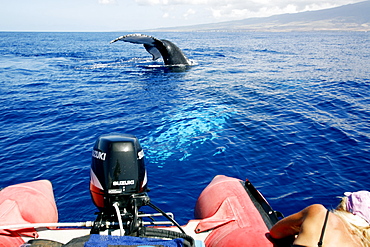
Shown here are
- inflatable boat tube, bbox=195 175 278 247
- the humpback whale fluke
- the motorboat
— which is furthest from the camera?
the humpback whale fluke

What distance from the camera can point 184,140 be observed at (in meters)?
9.49

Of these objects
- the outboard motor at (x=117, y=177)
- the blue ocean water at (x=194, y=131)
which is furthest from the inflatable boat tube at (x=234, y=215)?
the blue ocean water at (x=194, y=131)

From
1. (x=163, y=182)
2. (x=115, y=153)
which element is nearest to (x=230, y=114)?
(x=163, y=182)

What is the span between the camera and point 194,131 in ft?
33.4

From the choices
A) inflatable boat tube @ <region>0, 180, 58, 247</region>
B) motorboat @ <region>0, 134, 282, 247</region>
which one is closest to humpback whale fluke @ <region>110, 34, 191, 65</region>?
inflatable boat tube @ <region>0, 180, 58, 247</region>

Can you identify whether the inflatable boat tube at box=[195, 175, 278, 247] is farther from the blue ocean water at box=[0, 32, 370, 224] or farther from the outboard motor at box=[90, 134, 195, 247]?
the blue ocean water at box=[0, 32, 370, 224]

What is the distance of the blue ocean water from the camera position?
7.21 m

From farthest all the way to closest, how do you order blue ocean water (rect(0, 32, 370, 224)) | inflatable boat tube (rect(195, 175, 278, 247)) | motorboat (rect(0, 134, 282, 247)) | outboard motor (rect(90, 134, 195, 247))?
blue ocean water (rect(0, 32, 370, 224)) → outboard motor (rect(90, 134, 195, 247)) → inflatable boat tube (rect(195, 175, 278, 247)) → motorboat (rect(0, 134, 282, 247))

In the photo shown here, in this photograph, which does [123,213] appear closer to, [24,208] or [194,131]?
[24,208]

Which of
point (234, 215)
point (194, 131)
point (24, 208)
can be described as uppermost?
point (24, 208)

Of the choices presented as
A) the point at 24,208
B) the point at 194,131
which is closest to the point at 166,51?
the point at 194,131

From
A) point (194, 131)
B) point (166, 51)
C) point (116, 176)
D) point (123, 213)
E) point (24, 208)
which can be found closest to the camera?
point (123, 213)

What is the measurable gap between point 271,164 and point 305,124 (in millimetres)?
3597

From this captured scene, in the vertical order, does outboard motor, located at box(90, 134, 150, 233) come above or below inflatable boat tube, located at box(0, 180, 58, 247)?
above
